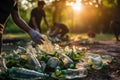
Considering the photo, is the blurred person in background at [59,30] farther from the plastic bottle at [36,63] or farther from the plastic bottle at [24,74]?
the plastic bottle at [24,74]

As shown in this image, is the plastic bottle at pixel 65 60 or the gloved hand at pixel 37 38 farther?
the plastic bottle at pixel 65 60

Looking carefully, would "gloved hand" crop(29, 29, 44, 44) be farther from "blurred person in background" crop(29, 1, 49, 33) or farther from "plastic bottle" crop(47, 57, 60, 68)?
"blurred person in background" crop(29, 1, 49, 33)

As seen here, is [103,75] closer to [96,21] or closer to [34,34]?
[34,34]

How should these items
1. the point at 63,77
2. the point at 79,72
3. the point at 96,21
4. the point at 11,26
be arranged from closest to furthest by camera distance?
1. the point at 63,77
2. the point at 79,72
3. the point at 96,21
4. the point at 11,26

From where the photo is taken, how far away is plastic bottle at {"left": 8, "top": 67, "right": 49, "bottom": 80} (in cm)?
678

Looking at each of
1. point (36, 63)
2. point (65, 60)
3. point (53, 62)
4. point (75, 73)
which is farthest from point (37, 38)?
point (65, 60)

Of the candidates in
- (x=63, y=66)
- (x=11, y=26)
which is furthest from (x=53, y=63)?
(x=11, y=26)

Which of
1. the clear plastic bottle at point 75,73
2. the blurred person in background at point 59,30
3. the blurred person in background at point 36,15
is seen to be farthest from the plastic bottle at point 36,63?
the blurred person in background at point 59,30

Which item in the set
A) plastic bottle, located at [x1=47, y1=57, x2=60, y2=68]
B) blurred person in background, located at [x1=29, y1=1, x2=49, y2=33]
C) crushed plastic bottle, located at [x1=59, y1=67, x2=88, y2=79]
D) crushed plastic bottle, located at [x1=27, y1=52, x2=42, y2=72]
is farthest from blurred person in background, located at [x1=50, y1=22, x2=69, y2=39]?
crushed plastic bottle, located at [x1=59, y1=67, x2=88, y2=79]

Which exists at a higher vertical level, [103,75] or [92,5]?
[103,75]

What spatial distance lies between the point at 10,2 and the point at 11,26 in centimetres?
5326

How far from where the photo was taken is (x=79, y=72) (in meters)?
7.21

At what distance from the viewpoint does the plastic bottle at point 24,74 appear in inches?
267

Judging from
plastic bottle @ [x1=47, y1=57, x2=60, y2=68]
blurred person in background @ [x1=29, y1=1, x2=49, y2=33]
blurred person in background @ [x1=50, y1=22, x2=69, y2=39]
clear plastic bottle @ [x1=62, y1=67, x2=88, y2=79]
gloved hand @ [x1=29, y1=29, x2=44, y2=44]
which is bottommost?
blurred person in background @ [x1=50, y1=22, x2=69, y2=39]
